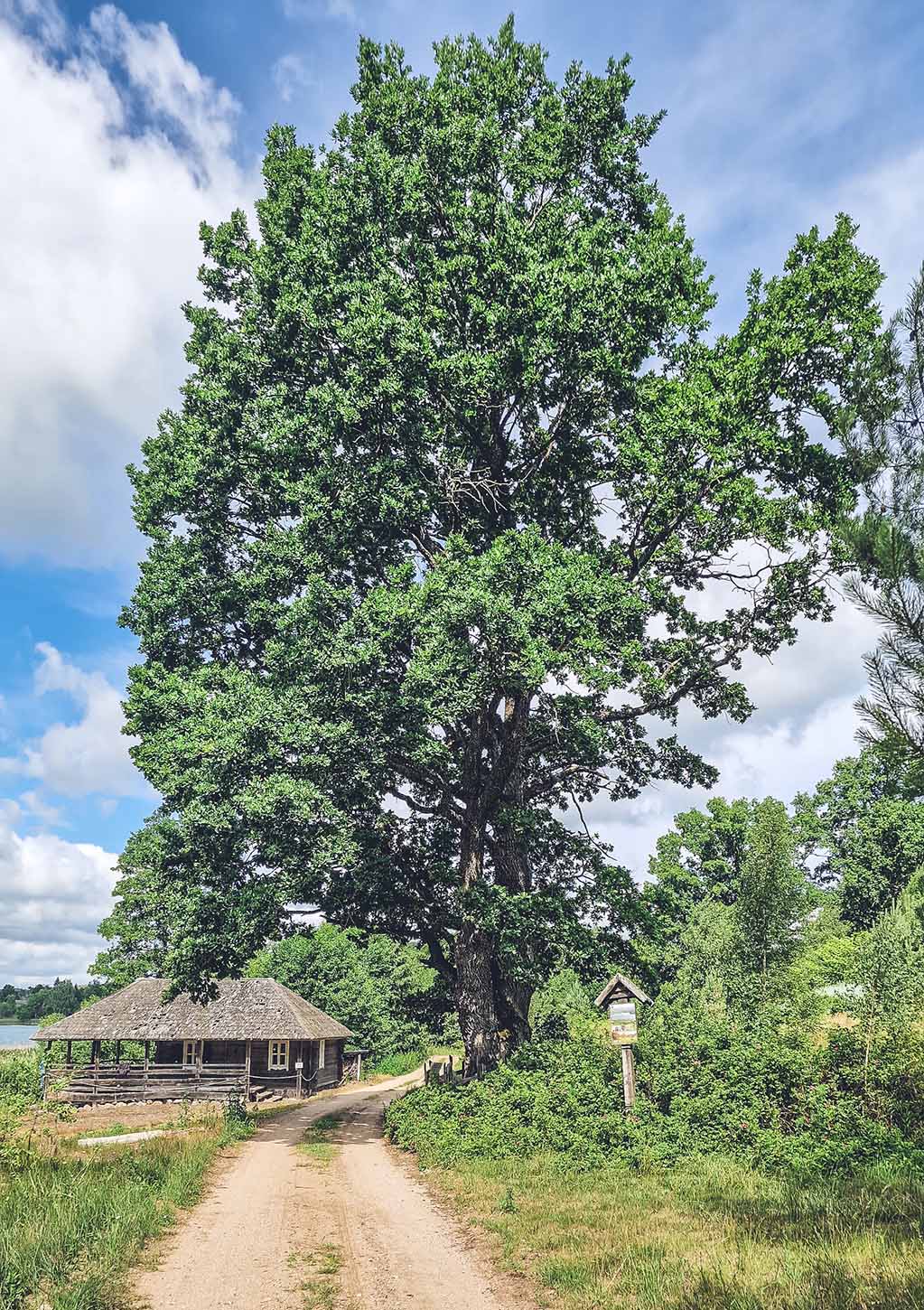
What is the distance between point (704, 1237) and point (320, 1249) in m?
4.55

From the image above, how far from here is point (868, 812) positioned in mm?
59000

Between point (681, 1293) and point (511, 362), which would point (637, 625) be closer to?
point (511, 362)

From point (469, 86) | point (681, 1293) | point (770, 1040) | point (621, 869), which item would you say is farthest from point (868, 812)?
point (681, 1293)

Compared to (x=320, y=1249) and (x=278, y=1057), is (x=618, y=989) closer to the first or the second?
(x=320, y=1249)

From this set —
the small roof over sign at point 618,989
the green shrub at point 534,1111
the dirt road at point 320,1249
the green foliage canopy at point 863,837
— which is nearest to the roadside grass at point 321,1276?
the dirt road at point 320,1249

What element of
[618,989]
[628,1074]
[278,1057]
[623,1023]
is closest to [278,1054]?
[278,1057]

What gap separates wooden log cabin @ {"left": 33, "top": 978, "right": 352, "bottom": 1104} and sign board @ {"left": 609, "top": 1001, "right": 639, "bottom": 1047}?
25151mm

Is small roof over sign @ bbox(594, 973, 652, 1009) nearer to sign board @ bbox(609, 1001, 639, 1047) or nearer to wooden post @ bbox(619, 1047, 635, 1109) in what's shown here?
sign board @ bbox(609, 1001, 639, 1047)

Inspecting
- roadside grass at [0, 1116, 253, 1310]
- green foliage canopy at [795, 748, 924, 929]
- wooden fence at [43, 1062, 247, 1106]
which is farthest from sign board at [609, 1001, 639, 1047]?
green foliage canopy at [795, 748, 924, 929]

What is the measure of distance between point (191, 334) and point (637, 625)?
13763 mm

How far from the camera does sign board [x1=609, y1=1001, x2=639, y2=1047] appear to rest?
1655 centimetres

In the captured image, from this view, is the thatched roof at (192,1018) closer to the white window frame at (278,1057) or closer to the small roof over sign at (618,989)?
the white window frame at (278,1057)

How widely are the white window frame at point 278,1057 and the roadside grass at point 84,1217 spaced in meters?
25.0

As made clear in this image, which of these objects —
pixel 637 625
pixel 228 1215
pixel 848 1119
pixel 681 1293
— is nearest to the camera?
pixel 681 1293
